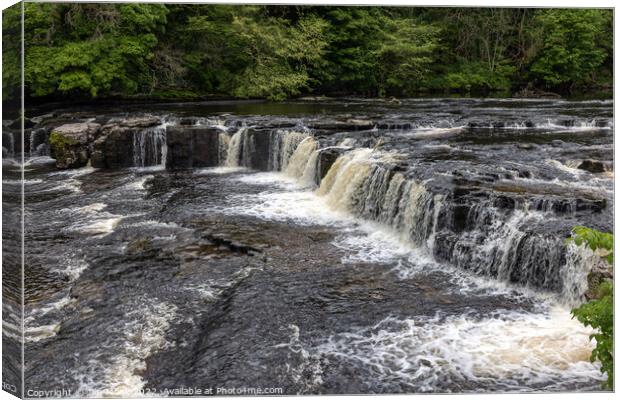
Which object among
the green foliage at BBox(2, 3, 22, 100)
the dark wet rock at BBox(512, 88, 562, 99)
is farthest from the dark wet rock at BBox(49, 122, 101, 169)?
A: the green foliage at BBox(2, 3, 22, 100)

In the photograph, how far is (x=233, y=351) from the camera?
5141 mm

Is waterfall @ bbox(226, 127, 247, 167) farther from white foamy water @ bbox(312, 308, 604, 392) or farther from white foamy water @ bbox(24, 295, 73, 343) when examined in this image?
white foamy water @ bbox(312, 308, 604, 392)

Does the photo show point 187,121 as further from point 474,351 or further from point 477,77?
point 474,351

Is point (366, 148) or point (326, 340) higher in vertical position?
point (366, 148)

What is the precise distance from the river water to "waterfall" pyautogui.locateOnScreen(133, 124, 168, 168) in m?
0.80

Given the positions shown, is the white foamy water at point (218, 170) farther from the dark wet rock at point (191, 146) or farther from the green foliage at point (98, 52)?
the green foliage at point (98, 52)

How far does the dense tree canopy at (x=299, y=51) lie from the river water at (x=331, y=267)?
1122mm

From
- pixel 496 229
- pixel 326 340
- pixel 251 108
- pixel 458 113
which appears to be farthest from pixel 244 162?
pixel 326 340

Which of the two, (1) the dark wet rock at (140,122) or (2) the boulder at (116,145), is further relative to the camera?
(1) the dark wet rock at (140,122)

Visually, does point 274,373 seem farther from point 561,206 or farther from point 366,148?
point 366,148

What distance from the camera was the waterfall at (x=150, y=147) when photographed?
12.9 metres

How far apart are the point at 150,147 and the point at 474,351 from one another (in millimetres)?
9349

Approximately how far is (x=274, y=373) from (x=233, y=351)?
0.48 m

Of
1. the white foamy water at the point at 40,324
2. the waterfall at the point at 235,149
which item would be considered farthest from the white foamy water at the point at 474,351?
the waterfall at the point at 235,149
